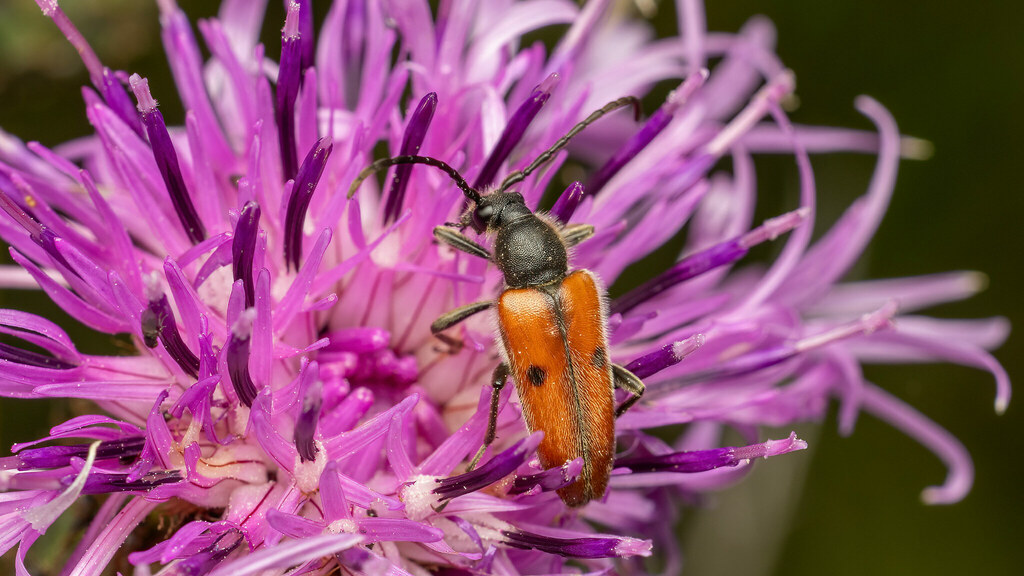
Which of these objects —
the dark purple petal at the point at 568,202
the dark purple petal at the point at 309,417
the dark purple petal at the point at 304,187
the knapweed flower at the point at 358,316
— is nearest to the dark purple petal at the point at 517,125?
the knapweed flower at the point at 358,316

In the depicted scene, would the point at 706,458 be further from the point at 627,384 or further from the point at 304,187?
the point at 304,187

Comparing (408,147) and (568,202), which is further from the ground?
(408,147)

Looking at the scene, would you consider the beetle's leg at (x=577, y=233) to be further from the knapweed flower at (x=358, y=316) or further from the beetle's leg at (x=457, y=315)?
the beetle's leg at (x=457, y=315)

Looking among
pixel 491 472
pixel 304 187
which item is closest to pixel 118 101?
pixel 304 187

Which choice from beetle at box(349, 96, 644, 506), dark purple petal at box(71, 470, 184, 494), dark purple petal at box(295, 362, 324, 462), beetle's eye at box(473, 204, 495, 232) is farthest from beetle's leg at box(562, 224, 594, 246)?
dark purple petal at box(71, 470, 184, 494)

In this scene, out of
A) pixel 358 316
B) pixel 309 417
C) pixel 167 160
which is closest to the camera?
pixel 309 417

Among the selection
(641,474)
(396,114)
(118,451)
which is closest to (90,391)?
(118,451)

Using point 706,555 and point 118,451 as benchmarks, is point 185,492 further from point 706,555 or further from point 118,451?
point 706,555

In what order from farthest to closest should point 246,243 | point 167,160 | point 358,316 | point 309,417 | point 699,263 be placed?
1. point 699,263
2. point 358,316
3. point 167,160
4. point 246,243
5. point 309,417
